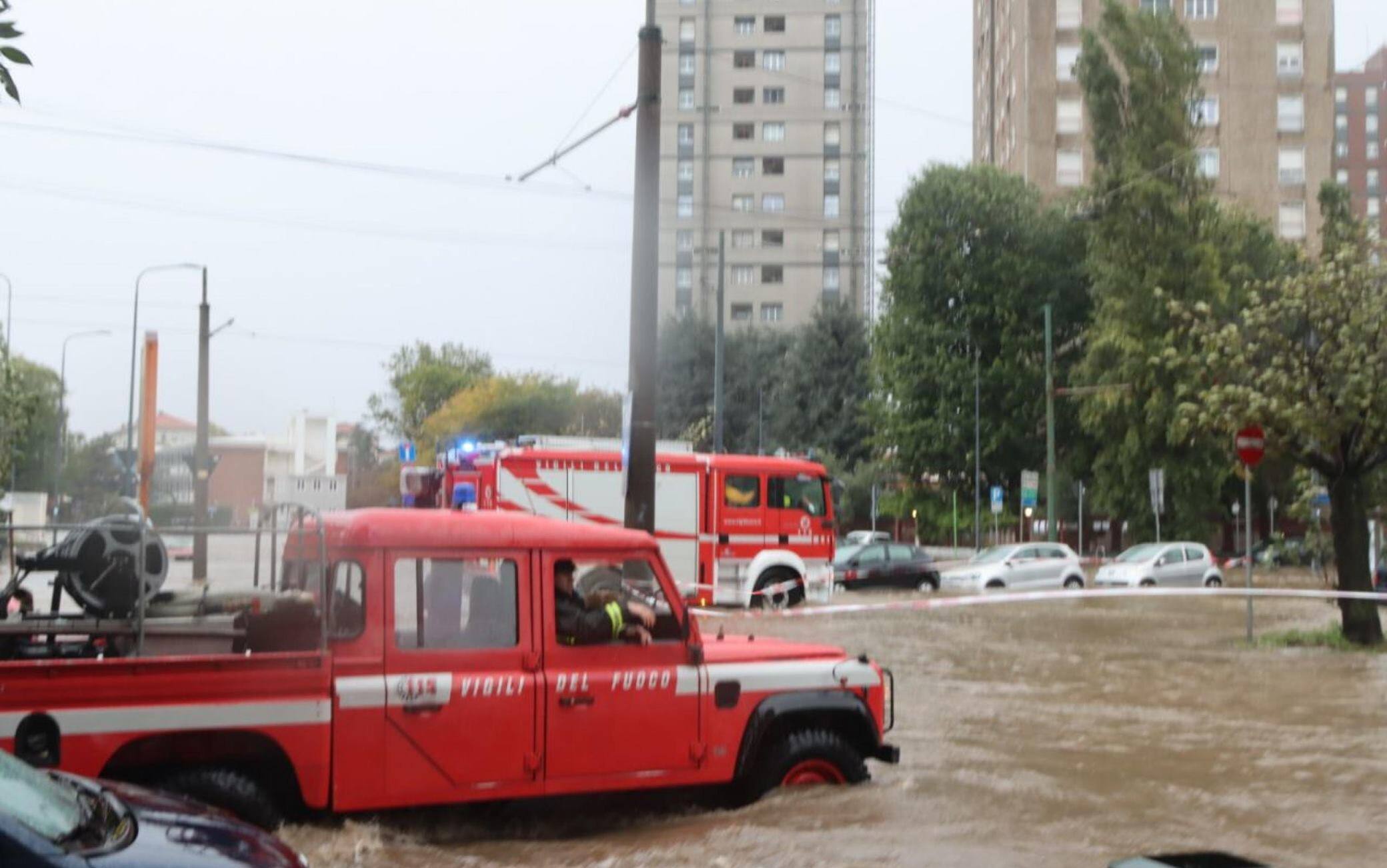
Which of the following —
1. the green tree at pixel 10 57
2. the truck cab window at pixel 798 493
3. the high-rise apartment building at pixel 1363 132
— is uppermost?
the high-rise apartment building at pixel 1363 132

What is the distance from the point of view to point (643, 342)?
40.8ft

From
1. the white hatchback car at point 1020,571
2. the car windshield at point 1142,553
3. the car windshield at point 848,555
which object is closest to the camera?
the white hatchback car at point 1020,571

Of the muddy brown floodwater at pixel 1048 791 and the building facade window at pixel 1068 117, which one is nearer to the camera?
the muddy brown floodwater at pixel 1048 791

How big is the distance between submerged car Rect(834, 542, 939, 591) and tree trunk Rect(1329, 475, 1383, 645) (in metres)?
15.3

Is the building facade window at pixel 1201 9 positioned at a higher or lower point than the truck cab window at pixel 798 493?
higher

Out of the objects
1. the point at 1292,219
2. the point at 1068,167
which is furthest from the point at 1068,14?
the point at 1292,219

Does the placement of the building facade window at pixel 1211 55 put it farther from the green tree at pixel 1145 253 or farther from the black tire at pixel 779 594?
the black tire at pixel 779 594

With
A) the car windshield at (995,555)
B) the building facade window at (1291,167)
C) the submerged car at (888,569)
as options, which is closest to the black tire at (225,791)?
the submerged car at (888,569)

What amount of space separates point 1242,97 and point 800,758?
66.9m

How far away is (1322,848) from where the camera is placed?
8.23m

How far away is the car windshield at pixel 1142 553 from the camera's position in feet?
118

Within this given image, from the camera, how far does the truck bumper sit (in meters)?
7.94

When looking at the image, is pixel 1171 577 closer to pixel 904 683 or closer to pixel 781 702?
pixel 904 683

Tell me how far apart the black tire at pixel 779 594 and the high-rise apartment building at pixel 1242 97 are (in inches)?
1820
